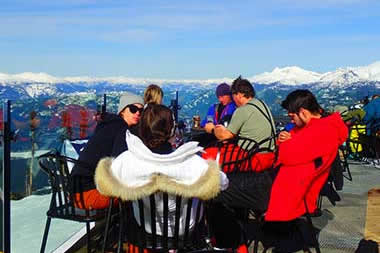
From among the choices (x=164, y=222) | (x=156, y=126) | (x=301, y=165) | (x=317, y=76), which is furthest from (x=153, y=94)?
(x=317, y=76)

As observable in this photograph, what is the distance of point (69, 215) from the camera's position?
12.3ft

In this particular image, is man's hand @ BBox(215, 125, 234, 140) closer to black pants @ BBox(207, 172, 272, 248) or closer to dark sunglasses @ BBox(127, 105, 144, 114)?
A: dark sunglasses @ BBox(127, 105, 144, 114)

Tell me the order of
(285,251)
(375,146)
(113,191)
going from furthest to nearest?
(375,146)
(285,251)
(113,191)

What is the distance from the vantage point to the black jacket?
381 centimetres

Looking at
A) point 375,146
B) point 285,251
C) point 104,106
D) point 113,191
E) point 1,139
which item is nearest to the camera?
point 113,191

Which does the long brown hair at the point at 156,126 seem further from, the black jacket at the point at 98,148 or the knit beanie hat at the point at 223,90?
the knit beanie hat at the point at 223,90

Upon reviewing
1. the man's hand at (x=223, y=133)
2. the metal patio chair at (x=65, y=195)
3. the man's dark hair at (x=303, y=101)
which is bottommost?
the metal patio chair at (x=65, y=195)

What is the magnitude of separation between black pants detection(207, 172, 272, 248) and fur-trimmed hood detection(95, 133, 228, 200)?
612 mm

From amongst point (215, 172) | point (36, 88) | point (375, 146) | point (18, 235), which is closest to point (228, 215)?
point (215, 172)

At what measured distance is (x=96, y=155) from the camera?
13.0ft

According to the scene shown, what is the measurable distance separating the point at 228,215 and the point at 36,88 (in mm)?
6946

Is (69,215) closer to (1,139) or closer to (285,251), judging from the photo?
(1,139)

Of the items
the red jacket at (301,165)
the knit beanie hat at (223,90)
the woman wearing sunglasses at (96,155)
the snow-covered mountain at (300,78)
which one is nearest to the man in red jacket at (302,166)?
the red jacket at (301,165)

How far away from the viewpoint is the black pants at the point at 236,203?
3.45 metres
